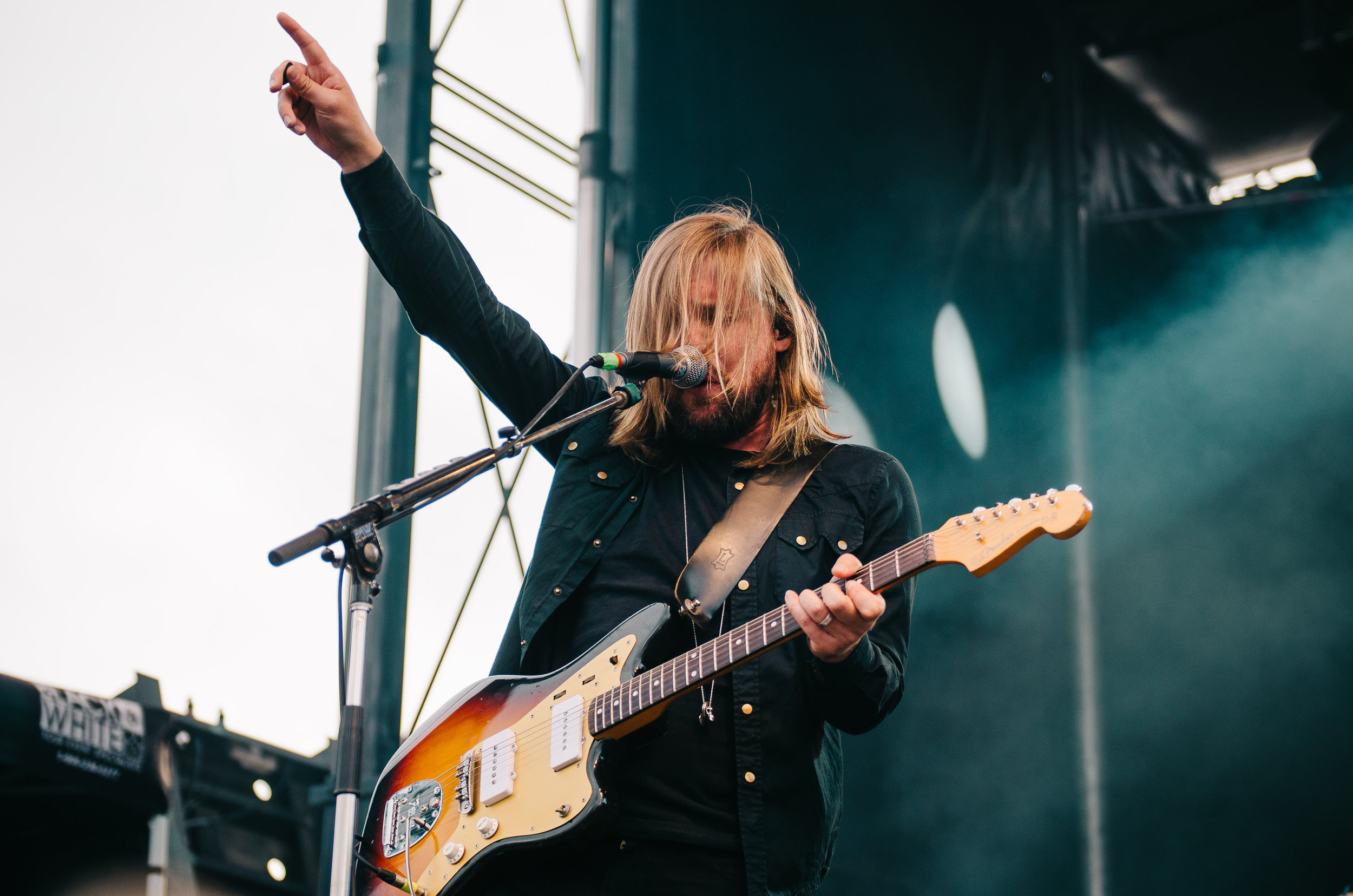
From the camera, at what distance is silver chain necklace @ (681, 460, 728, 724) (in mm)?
2227

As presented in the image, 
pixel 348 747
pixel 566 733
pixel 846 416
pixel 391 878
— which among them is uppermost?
pixel 846 416

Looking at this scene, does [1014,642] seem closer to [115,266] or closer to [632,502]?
[632,502]

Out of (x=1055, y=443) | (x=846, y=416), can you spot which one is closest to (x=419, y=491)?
(x=846, y=416)

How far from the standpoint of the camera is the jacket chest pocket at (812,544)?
2.43 meters

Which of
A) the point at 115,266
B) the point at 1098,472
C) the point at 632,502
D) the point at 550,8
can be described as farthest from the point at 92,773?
the point at 1098,472

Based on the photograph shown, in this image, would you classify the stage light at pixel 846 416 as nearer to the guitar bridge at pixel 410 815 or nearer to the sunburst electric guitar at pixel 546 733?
the sunburst electric guitar at pixel 546 733

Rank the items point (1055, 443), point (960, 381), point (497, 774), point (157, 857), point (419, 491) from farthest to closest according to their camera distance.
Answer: point (1055, 443), point (960, 381), point (157, 857), point (497, 774), point (419, 491)

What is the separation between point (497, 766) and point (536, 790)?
12cm

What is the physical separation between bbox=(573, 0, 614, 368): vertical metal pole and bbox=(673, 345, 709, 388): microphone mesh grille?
1401 millimetres

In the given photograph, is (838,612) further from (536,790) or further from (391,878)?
(391,878)

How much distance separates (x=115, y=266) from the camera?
11.6ft

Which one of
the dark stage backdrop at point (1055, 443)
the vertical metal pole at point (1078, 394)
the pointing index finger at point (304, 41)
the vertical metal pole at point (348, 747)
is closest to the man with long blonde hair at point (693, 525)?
the pointing index finger at point (304, 41)

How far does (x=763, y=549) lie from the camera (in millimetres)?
2438

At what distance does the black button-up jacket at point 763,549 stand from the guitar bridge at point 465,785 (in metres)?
0.24
